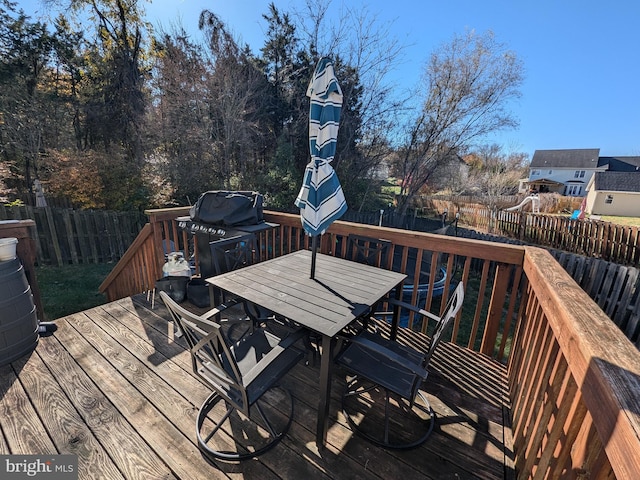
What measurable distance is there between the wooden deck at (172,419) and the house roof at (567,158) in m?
42.7

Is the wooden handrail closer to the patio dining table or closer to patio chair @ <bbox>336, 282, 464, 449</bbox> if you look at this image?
patio chair @ <bbox>336, 282, 464, 449</bbox>

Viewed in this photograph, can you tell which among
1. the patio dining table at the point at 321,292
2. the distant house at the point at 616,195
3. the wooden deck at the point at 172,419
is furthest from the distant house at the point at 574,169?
the wooden deck at the point at 172,419

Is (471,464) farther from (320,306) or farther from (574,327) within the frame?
(320,306)

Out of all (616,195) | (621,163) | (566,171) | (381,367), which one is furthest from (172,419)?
(621,163)

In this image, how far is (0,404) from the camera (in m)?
1.83

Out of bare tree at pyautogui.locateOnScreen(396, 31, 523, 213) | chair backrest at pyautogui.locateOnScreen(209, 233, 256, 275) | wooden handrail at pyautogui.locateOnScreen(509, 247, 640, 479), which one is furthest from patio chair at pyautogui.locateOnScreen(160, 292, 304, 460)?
bare tree at pyautogui.locateOnScreen(396, 31, 523, 213)

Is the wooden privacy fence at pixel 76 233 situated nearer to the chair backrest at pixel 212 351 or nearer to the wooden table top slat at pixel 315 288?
the wooden table top slat at pixel 315 288

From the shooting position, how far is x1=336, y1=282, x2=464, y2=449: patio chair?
1566 millimetres

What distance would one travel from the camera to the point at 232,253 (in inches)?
113

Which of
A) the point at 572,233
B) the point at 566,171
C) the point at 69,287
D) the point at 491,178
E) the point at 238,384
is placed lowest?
the point at 69,287

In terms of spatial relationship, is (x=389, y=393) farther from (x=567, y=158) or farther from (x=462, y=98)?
(x=567, y=158)

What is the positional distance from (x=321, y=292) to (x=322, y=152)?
3.29 ft

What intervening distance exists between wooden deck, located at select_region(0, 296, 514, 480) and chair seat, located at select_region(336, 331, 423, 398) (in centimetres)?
42

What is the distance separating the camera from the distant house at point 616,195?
22656 millimetres
